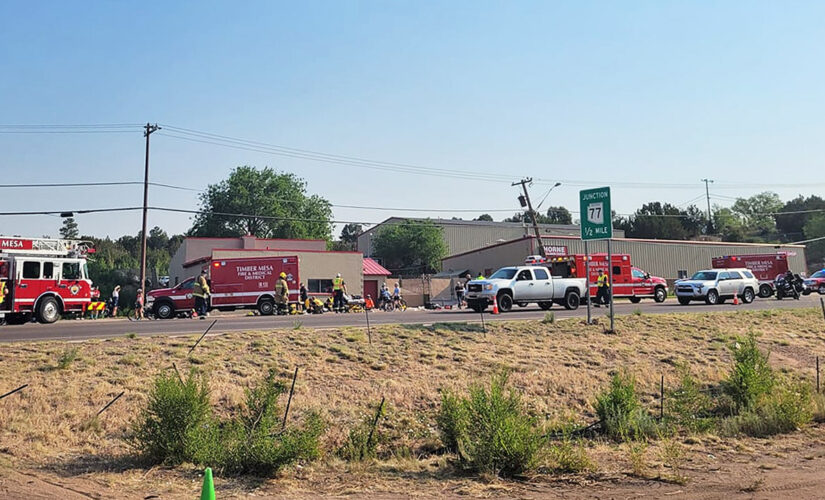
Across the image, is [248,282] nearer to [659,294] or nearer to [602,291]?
[602,291]

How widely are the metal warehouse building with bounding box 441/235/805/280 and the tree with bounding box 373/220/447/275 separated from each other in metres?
10.3

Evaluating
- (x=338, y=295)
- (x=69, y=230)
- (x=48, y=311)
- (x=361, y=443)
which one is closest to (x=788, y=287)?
(x=338, y=295)

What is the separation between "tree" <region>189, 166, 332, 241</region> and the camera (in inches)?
3322

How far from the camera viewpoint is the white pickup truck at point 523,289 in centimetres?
2758

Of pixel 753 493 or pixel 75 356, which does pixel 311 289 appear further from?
pixel 753 493

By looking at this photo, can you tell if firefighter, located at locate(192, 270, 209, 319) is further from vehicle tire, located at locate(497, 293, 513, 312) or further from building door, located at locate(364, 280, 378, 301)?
building door, located at locate(364, 280, 378, 301)

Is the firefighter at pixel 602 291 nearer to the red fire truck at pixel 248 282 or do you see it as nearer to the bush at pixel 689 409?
the red fire truck at pixel 248 282

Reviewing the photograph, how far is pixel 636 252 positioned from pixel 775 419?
176ft

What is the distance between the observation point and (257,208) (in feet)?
279

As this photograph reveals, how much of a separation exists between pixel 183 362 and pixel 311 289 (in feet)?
120

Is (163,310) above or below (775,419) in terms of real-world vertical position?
above

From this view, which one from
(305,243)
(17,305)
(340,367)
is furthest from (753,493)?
(305,243)

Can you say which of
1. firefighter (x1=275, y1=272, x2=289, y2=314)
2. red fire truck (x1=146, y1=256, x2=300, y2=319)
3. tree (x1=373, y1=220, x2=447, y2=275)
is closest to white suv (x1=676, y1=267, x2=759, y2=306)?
firefighter (x1=275, y1=272, x2=289, y2=314)

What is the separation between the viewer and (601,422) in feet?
36.8
